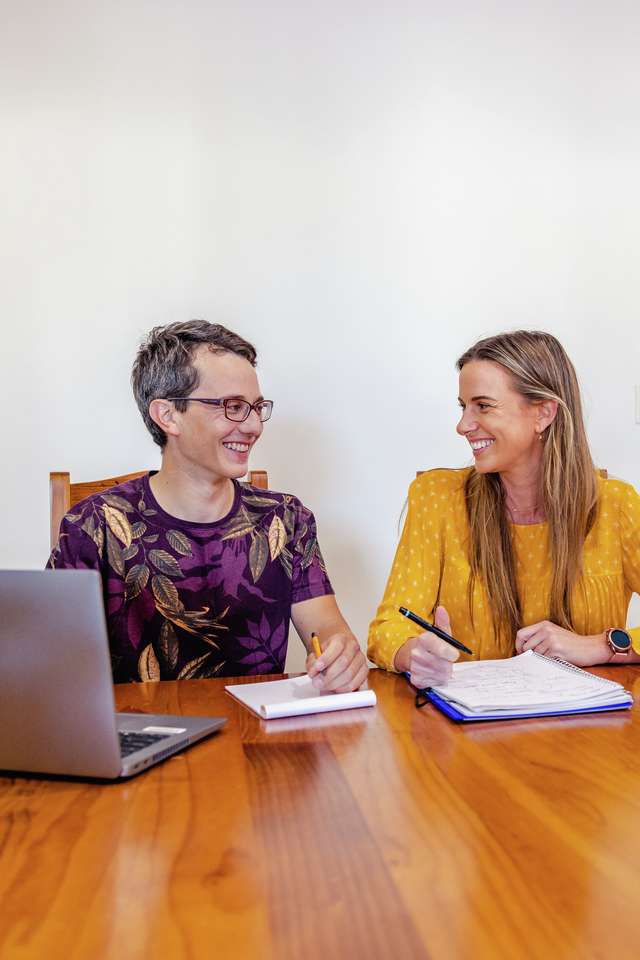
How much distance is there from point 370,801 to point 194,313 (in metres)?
1.84

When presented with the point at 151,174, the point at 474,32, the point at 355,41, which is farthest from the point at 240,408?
the point at 474,32

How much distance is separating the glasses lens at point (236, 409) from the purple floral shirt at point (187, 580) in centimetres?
16

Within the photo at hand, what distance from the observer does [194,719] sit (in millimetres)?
1080

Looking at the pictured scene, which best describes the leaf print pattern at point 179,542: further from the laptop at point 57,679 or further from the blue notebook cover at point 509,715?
the laptop at point 57,679

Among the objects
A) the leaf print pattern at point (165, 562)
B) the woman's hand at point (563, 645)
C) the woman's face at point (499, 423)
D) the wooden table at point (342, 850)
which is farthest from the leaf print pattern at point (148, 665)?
the woman's face at point (499, 423)

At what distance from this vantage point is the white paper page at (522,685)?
1137mm

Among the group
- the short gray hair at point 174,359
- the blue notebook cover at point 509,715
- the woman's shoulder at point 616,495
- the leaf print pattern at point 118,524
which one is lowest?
the blue notebook cover at point 509,715

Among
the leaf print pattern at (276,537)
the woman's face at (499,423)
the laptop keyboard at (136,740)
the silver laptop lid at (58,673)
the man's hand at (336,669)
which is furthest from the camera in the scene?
the woman's face at (499,423)

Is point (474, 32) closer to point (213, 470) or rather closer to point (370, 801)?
point (213, 470)

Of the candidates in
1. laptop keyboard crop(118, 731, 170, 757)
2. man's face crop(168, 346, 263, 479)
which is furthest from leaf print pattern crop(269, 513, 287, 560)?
laptop keyboard crop(118, 731, 170, 757)

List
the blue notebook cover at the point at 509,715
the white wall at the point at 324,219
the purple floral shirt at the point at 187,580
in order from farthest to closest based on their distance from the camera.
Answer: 1. the white wall at the point at 324,219
2. the purple floral shirt at the point at 187,580
3. the blue notebook cover at the point at 509,715

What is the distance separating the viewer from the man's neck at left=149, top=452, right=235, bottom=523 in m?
1.61

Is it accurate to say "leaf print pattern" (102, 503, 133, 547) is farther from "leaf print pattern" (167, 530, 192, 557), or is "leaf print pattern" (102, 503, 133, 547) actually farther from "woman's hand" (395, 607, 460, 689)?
"woman's hand" (395, 607, 460, 689)

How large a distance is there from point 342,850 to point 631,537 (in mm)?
1124
